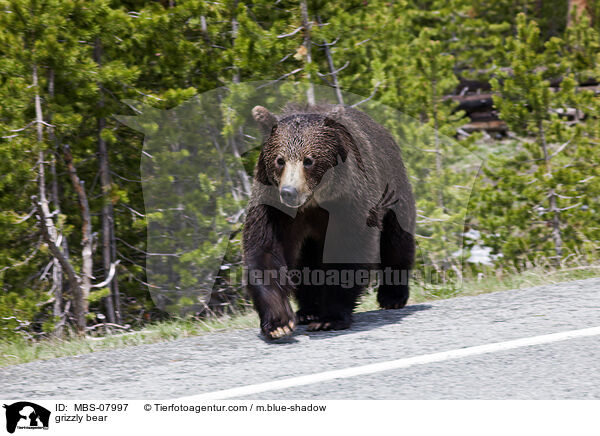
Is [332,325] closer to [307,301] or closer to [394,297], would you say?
[307,301]

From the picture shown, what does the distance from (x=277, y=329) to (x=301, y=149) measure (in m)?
1.24

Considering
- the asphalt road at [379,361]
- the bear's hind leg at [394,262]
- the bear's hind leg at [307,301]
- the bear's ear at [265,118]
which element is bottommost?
the asphalt road at [379,361]

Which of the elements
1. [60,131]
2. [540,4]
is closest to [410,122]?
[60,131]

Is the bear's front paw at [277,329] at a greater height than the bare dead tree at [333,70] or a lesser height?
lesser

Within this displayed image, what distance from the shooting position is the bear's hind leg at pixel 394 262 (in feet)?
20.0

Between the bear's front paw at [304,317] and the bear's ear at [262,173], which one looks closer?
the bear's ear at [262,173]

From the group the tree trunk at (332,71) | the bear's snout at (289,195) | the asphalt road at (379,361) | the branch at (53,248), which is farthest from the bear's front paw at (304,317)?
the tree trunk at (332,71)

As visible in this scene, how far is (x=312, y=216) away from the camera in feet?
17.6

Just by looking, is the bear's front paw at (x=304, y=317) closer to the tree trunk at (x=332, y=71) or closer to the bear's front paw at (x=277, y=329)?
the bear's front paw at (x=277, y=329)

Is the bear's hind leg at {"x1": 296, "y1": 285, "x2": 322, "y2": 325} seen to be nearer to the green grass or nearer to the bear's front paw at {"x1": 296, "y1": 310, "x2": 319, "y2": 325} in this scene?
the bear's front paw at {"x1": 296, "y1": 310, "x2": 319, "y2": 325}

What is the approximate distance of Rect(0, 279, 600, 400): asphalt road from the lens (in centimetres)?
356

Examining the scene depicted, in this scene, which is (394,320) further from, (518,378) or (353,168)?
(518,378)

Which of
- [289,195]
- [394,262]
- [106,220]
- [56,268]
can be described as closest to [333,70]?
[106,220]

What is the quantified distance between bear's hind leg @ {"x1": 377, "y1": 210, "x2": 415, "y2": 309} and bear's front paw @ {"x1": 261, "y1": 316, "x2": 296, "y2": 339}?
4.96ft
